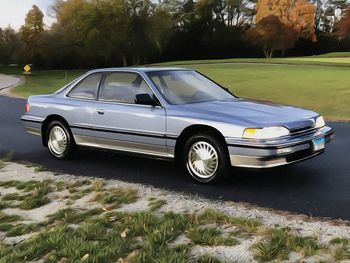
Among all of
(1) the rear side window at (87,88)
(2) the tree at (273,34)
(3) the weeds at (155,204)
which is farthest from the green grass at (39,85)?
(2) the tree at (273,34)

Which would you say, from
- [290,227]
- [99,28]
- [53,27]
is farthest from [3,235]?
[53,27]

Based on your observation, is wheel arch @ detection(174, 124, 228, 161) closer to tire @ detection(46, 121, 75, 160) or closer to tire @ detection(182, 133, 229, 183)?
tire @ detection(182, 133, 229, 183)

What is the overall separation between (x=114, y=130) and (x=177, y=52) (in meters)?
65.8

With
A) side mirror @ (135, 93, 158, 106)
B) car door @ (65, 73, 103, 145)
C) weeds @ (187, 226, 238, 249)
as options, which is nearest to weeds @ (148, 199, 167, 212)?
weeds @ (187, 226, 238, 249)

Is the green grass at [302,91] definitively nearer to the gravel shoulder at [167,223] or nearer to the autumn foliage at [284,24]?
the gravel shoulder at [167,223]

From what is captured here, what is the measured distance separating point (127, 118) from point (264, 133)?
1.92 metres

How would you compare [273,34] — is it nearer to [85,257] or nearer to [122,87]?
[122,87]

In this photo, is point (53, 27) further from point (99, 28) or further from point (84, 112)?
point (84, 112)

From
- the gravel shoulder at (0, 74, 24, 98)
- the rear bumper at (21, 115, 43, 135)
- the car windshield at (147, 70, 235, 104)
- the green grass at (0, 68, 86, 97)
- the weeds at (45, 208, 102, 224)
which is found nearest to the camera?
the weeds at (45, 208, 102, 224)

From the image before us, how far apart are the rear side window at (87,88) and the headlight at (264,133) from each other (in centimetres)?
257

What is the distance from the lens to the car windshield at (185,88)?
255 inches

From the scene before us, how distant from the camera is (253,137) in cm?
552

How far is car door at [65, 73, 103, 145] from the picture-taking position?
7125 mm

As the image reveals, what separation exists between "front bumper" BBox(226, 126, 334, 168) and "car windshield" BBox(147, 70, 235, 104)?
3.56 feet
